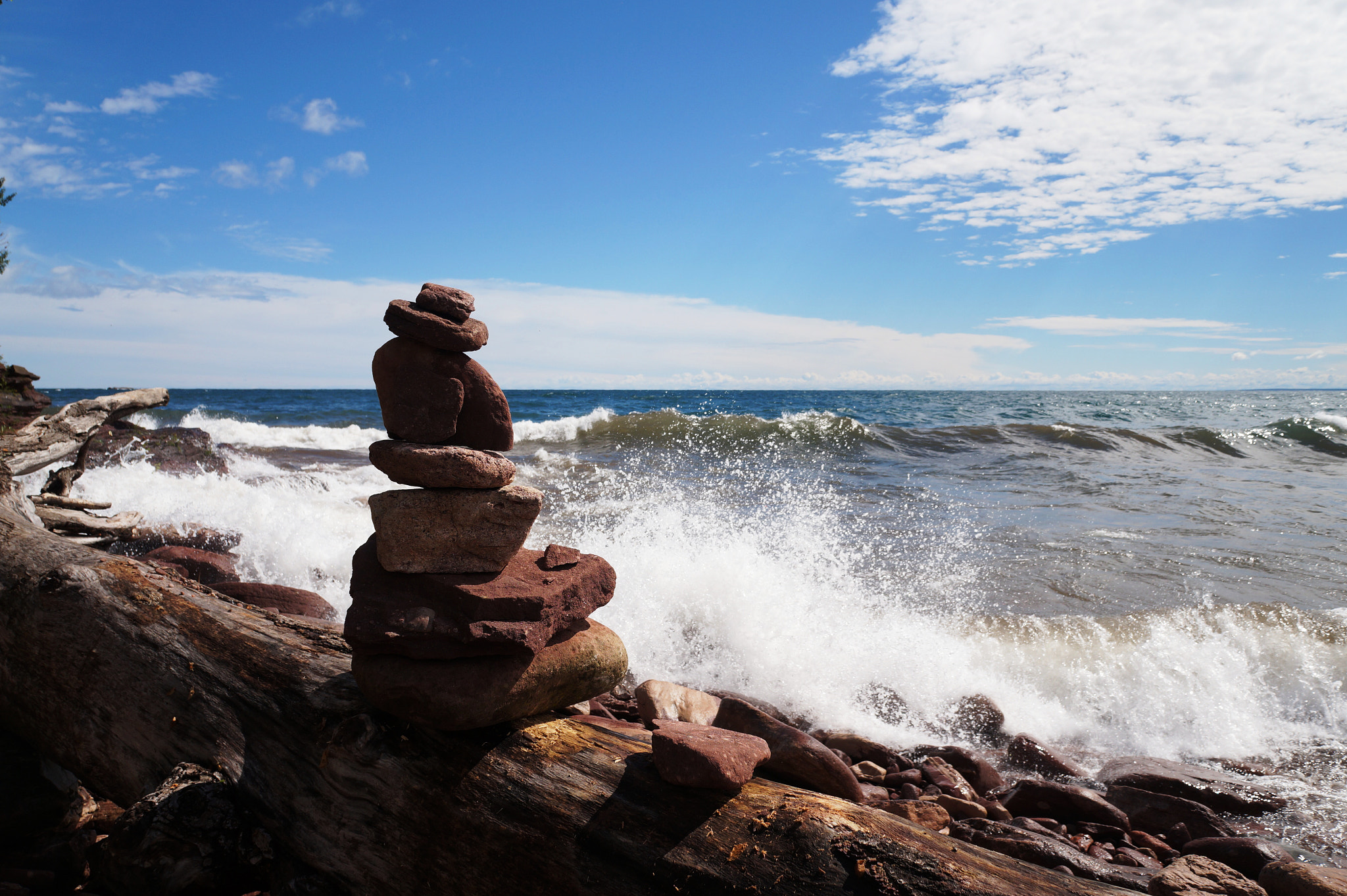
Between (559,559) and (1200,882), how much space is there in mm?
2819

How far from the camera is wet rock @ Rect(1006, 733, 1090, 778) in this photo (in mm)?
4910

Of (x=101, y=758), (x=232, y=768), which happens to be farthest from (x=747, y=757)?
(x=101, y=758)

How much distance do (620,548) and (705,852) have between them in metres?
6.04

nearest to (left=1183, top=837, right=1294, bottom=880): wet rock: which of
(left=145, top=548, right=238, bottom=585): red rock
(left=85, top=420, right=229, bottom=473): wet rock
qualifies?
(left=145, top=548, right=238, bottom=585): red rock

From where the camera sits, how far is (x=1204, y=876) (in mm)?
2760

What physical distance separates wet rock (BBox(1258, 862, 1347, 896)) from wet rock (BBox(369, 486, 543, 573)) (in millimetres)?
3252

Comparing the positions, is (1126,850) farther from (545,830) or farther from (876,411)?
(876,411)

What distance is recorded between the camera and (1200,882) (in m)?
2.70

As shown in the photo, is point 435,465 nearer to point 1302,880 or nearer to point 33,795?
point 33,795

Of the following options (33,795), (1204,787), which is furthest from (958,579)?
(33,795)

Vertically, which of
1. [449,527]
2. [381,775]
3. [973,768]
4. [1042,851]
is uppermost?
[449,527]

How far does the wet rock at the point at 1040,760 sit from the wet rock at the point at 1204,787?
7.0 inches

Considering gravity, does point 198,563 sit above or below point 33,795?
above

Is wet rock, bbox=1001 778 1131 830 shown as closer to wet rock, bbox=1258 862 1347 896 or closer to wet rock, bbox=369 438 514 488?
wet rock, bbox=1258 862 1347 896
